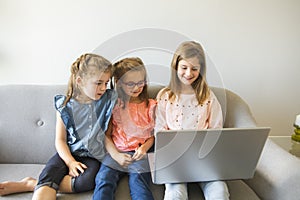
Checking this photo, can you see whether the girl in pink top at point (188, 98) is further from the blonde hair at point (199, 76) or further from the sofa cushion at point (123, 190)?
the sofa cushion at point (123, 190)

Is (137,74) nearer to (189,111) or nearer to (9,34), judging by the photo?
(189,111)

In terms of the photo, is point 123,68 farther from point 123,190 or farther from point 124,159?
point 123,190

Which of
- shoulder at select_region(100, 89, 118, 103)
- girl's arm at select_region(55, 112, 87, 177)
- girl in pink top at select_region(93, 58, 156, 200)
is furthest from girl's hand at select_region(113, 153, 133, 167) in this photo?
shoulder at select_region(100, 89, 118, 103)

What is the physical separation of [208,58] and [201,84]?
16.6 inches

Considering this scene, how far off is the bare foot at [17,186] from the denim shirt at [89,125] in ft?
0.74

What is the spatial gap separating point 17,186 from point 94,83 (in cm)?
53

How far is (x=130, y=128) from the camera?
1343 mm

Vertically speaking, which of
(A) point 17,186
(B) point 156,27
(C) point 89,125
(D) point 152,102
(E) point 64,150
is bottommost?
(A) point 17,186

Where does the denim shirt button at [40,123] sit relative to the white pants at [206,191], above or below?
above

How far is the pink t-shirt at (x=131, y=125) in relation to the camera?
52.5 inches

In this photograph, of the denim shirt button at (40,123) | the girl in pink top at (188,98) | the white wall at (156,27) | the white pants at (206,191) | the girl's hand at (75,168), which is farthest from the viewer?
the white wall at (156,27)

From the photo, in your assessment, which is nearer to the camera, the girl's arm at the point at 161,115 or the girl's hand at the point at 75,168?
the girl's hand at the point at 75,168

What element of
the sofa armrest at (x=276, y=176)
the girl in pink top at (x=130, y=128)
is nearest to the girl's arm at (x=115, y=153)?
the girl in pink top at (x=130, y=128)

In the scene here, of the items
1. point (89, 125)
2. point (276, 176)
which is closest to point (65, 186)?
point (89, 125)
